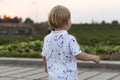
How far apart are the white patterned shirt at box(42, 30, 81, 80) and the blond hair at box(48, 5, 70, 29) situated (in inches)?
5.4

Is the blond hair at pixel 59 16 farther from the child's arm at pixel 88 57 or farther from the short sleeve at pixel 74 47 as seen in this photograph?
the child's arm at pixel 88 57

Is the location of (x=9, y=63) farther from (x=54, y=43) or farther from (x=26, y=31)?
(x=26, y=31)

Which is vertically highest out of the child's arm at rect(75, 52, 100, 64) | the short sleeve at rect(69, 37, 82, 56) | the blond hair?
the blond hair

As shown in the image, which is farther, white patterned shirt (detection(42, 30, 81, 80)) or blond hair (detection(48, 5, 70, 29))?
white patterned shirt (detection(42, 30, 81, 80))

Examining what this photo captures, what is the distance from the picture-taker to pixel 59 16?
3742 mm

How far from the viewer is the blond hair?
3.75 metres

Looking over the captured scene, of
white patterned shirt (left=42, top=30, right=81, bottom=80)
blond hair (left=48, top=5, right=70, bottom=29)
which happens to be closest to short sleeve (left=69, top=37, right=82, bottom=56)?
white patterned shirt (left=42, top=30, right=81, bottom=80)

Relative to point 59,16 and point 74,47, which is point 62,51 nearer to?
point 74,47

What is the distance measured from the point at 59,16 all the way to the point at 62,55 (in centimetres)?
43

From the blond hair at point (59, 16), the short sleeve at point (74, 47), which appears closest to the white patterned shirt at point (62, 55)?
the short sleeve at point (74, 47)

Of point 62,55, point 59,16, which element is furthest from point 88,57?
point 59,16

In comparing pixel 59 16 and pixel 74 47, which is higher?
pixel 59 16

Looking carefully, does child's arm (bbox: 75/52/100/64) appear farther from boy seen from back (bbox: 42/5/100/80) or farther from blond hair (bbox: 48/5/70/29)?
blond hair (bbox: 48/5/70/29)

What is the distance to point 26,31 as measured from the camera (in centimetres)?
3100
